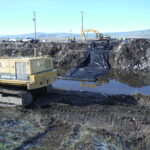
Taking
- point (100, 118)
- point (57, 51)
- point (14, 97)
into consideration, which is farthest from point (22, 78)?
point (57, 51)

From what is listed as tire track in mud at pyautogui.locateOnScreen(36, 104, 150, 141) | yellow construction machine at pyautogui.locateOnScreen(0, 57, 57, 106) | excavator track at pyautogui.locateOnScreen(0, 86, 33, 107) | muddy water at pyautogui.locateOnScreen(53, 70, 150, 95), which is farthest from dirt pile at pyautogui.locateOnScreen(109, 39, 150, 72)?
excavator track at pyautogui.locateOnScreen(0, 86, 33, 107)

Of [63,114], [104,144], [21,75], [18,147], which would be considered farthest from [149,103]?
[18,147]

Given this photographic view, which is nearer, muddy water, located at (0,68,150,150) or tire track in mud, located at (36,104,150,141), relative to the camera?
muddy water, located at (0,68,150,150)

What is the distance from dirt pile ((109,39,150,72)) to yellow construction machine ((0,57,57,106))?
1921cm

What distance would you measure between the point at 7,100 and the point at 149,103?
27.7 feet

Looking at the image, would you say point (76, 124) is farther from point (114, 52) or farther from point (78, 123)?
point (114, 52)

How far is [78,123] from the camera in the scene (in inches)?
516

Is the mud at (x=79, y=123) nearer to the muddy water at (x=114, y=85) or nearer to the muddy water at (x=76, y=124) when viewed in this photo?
the muddy water at (x=76, y=124)

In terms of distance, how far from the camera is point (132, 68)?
33344mm

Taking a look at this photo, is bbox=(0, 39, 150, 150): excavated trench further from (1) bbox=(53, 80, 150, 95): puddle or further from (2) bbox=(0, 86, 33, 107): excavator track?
(1) bbox=(53, 80, 150, 95): puddle

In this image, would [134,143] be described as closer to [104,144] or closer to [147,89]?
[104,144]

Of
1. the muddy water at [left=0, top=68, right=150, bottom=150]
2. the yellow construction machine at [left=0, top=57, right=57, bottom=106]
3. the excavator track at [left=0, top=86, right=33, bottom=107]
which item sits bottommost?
the muddy water at [left=0, top=68, right=150, bottom=150]

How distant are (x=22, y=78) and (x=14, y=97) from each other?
1206 mm

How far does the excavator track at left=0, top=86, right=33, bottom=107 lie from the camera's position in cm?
1528
